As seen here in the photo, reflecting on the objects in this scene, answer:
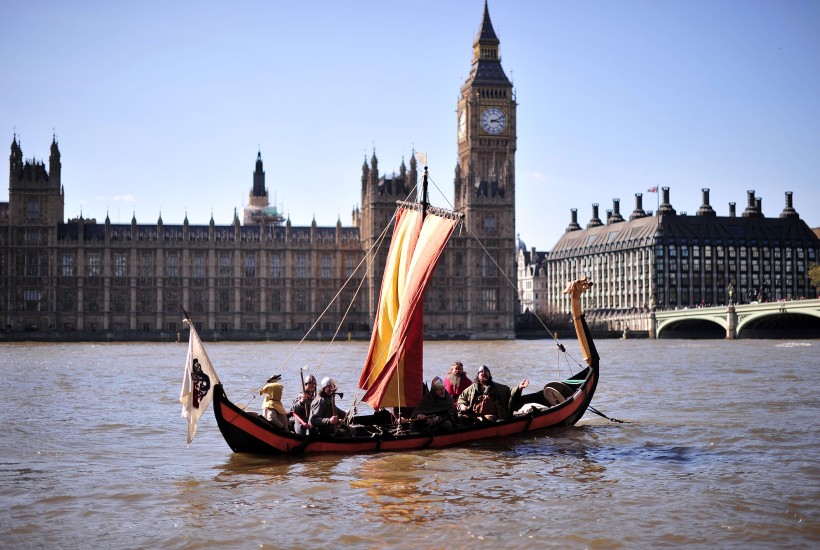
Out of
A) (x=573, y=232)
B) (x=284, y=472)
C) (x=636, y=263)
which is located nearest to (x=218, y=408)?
(x=284, y=472)

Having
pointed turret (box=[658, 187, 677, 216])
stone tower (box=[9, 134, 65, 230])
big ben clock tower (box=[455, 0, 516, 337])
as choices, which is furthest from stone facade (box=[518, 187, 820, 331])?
stone tower (box=[9, 134, 65, 230])

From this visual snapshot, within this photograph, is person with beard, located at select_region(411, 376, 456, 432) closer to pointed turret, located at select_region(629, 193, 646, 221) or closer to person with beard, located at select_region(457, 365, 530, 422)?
person with beard, located at select_region(457, 365, 530, 422)

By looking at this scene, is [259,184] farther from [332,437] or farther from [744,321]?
[332,437]

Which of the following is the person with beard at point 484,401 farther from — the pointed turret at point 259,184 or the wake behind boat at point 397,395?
the pointed turret at point 259,184

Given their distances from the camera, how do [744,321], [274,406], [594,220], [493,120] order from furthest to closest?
[594,220]
[493,120]
[744,321]
[274,406]

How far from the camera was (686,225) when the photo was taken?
152m

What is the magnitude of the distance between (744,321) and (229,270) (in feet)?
190

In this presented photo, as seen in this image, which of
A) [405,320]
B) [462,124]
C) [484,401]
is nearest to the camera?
[405,320]

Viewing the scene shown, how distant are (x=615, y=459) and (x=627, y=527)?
20.9ft

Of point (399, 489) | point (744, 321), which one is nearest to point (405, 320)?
point (399, 489)

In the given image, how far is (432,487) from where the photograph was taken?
1981 cm

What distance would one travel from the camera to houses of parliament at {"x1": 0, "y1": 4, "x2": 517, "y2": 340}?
119688mm

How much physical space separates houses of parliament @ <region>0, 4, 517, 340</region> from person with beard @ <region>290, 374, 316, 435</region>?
9406 cm

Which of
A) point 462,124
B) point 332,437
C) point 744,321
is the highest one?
point 462,124
